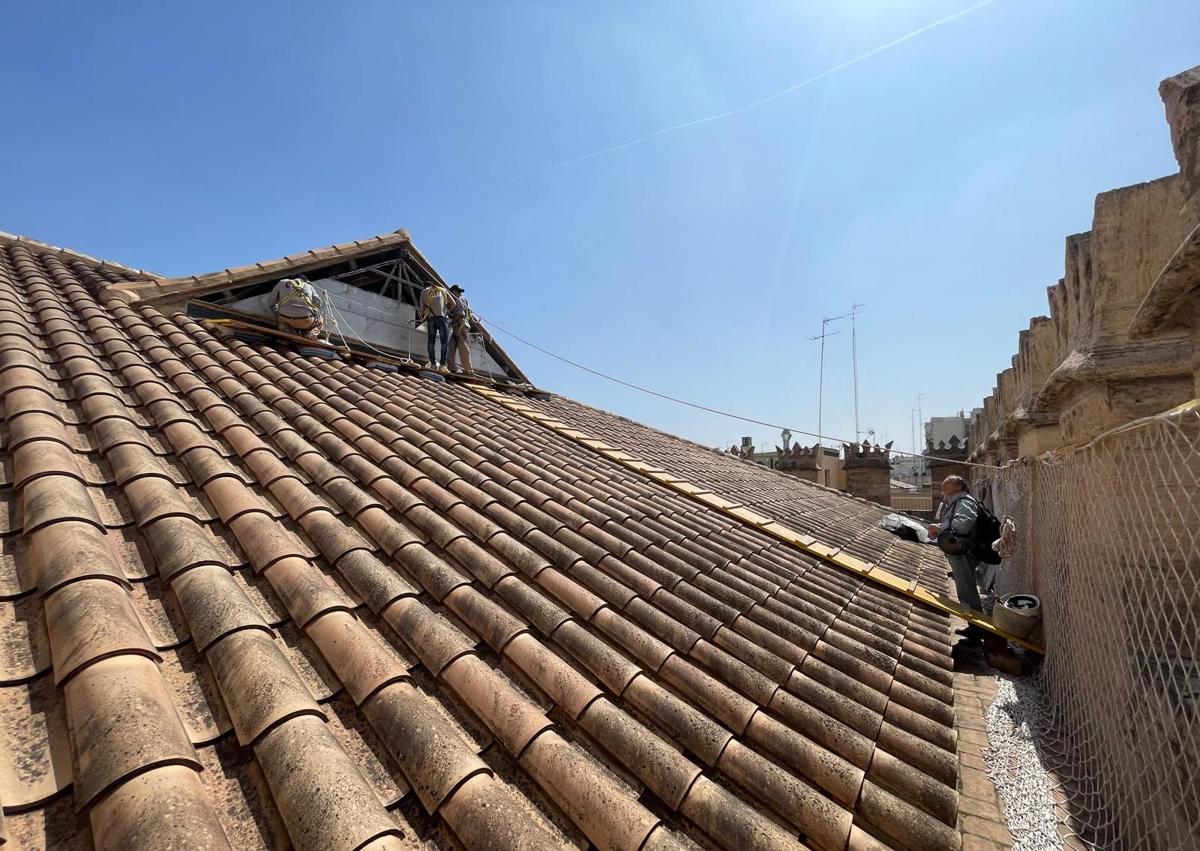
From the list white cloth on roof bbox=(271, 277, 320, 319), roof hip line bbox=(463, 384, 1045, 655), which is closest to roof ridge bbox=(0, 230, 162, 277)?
white cloth on roof bbox=(271, 277, 320, 319)

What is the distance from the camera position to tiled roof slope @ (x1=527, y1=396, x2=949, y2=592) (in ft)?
20.4

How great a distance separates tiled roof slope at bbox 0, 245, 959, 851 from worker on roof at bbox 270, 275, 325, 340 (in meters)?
2.34

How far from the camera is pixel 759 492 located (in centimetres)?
823

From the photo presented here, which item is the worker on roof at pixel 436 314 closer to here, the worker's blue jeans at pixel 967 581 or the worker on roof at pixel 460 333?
the worker on roof at pixel 460 333

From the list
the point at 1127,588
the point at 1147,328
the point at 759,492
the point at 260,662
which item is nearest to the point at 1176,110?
the point at 1147,328

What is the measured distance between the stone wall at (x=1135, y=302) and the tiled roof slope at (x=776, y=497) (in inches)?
115

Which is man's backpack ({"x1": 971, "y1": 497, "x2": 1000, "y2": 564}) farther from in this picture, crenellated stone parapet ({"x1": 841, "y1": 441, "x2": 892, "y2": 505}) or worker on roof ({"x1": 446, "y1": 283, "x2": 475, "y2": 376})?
crenellated stone parapet ({"x1": 841, "y1": 441, "x2": 892, "y2": 505})

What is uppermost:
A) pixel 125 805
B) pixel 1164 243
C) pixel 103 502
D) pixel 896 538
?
pixel 1164 243

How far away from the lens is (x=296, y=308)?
6.07 meters

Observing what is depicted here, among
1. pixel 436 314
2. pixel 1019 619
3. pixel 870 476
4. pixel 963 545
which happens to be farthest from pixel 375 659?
pixel 870 476

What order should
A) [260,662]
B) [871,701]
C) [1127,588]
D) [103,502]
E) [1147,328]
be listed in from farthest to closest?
[1127,588], [871,701], [1147,328], [103,502], [260,662]

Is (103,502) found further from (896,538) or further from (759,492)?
(896,538)

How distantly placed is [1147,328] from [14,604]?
4391mm

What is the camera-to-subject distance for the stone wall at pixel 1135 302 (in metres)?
2.15
